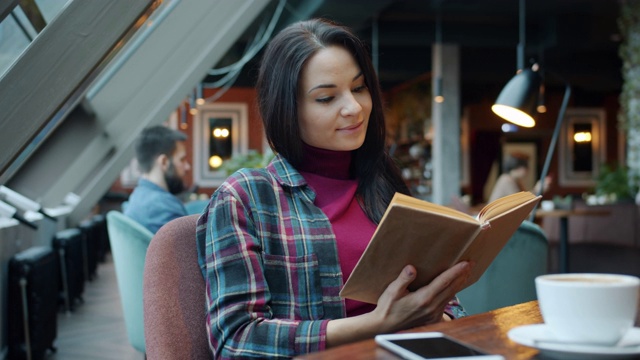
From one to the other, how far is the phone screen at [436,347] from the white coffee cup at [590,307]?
0.32 feet

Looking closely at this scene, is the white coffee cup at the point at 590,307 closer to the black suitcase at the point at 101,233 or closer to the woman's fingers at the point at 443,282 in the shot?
the woman's fingers at the point at 443,282

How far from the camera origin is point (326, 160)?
1607 millimetres

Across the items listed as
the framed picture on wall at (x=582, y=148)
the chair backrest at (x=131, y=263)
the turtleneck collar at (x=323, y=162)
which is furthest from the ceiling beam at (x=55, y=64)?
the framed picture on wall at (x=582, y=148)

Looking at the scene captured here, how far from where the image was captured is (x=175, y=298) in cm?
137

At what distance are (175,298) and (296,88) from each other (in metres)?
0.47

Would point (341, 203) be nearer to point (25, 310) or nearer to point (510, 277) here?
point (510, 277)

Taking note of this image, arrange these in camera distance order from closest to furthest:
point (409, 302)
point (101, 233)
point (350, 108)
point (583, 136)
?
1. point (409, 302)
2. point (350, 108)
3. point (101, 233)
4. point (583, 136)

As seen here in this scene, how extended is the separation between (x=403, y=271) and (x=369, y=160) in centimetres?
55

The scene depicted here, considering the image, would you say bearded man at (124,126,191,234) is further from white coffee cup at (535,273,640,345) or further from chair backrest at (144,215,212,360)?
white coffee cup at (535,273,640,345)

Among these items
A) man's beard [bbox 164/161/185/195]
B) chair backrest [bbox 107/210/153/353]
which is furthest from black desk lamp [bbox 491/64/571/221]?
chair backrest [bbox 107/210/153/353]

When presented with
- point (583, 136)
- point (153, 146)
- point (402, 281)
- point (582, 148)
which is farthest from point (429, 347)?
point (582, 148)

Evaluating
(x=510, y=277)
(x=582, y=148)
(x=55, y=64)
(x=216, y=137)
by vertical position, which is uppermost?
(x=216, y=137)

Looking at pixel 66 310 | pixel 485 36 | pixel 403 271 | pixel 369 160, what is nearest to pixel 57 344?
pixel 66 310

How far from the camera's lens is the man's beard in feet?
14.3
